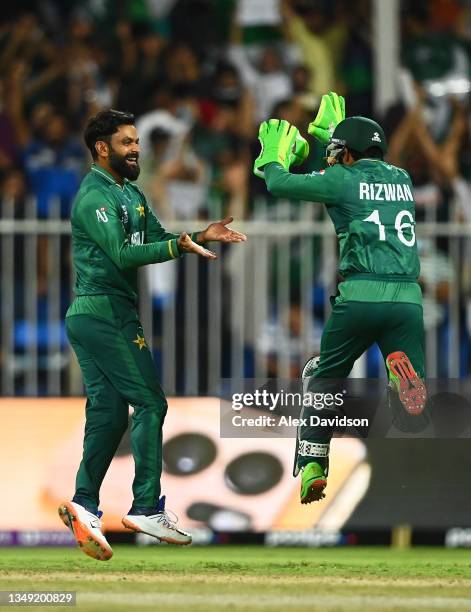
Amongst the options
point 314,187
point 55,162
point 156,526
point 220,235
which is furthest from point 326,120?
point 55,162

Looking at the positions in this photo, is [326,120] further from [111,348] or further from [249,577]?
Answer: [249,577]

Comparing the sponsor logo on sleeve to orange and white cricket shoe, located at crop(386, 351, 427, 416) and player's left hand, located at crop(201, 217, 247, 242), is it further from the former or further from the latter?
orange and white cricket shoe, located at crop(386, 351, 427, 416)

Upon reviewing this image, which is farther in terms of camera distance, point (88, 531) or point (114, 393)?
point (114, 393)

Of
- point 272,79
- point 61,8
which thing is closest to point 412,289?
point 272,79

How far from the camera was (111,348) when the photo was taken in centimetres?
989

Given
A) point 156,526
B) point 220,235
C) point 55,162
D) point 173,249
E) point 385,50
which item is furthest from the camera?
point 385,50

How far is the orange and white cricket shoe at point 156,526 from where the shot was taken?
980cm

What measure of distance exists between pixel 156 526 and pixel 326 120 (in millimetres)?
2404

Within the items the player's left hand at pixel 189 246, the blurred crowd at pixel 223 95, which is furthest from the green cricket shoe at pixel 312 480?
the blurred crowd at pixel 223 95

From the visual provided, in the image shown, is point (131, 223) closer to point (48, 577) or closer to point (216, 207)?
point (48, 577)

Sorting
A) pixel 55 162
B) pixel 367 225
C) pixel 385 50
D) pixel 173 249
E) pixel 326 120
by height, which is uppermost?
pixel 385 50

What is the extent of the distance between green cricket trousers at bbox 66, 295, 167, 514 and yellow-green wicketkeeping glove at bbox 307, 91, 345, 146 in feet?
4.53

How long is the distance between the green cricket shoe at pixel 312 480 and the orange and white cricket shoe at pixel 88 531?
111 centimetres

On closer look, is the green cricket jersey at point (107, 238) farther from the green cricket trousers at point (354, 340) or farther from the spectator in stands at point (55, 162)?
the spectator in stands at point (55, 162)
